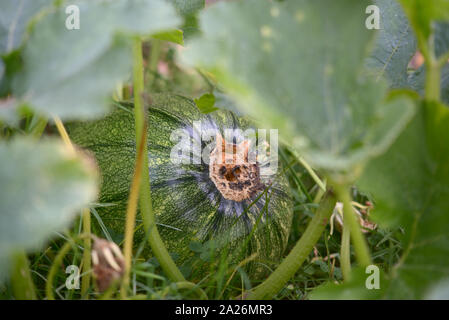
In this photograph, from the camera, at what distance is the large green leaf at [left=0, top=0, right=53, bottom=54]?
0.71 m

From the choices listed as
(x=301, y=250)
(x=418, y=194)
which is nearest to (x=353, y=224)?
(x=418, y=194)

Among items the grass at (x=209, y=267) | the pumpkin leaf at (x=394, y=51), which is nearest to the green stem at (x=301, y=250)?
the grass at (x=209, y=267)

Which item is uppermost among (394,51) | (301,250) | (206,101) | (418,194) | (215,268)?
(394,51)

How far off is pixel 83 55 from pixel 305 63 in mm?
279

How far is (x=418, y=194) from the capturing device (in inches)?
27.0

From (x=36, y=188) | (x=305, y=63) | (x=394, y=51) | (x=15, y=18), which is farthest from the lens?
(x=394, y=51)

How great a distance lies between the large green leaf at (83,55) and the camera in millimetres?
538

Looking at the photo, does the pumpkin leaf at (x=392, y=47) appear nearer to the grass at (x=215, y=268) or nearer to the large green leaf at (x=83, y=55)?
the grass at (x=215, y=268)

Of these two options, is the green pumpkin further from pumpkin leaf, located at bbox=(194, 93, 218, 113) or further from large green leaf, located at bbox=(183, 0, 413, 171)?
large green leaf, located at bbox=(183, 0, 413, 171)

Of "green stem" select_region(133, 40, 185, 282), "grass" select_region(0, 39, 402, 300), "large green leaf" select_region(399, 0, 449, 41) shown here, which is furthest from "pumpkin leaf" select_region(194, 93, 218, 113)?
"large green leaf" select_region(399, 0, 449, 41)

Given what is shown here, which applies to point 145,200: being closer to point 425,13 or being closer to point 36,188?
point 36,188

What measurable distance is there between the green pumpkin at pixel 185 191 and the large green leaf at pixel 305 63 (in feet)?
1.69

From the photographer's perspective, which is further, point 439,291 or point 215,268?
point 215,268
